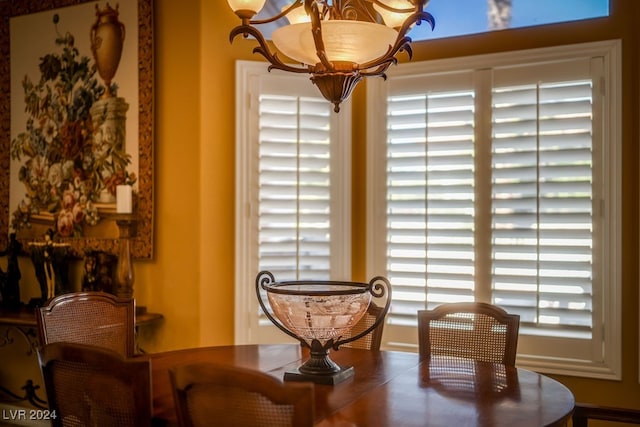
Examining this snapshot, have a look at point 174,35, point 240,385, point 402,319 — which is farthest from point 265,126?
point 240,385

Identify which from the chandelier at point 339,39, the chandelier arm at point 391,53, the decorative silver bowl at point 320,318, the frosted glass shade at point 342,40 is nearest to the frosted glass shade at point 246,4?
the chandelier at point 339,39

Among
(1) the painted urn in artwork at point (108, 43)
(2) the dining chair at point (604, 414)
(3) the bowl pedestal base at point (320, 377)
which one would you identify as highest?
(1) the painted urn in artwork at point (108, 43)

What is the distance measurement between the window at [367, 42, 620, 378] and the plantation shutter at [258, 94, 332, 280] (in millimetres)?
268

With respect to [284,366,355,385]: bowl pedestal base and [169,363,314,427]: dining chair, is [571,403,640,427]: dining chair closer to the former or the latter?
[284,366,355,385]: bowl pedestal base

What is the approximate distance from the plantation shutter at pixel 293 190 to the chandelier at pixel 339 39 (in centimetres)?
119

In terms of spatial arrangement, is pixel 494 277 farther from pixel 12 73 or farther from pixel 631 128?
pixel 12 73

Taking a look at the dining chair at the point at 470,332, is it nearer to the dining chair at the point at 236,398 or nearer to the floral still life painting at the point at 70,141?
the dining chair at the point at 236,398

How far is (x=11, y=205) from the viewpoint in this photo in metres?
3.87

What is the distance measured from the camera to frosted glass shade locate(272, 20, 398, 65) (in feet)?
6.32

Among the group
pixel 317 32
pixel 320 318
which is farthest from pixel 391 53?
pixel 320 318

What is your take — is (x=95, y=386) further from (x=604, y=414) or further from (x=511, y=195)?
(x=511, y=195)

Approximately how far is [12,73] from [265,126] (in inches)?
67.7

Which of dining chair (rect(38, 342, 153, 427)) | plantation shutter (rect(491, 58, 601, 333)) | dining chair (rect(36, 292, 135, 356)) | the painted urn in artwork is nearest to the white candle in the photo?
the painted urn in artwork

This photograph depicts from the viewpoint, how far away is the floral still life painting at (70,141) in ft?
11.6
